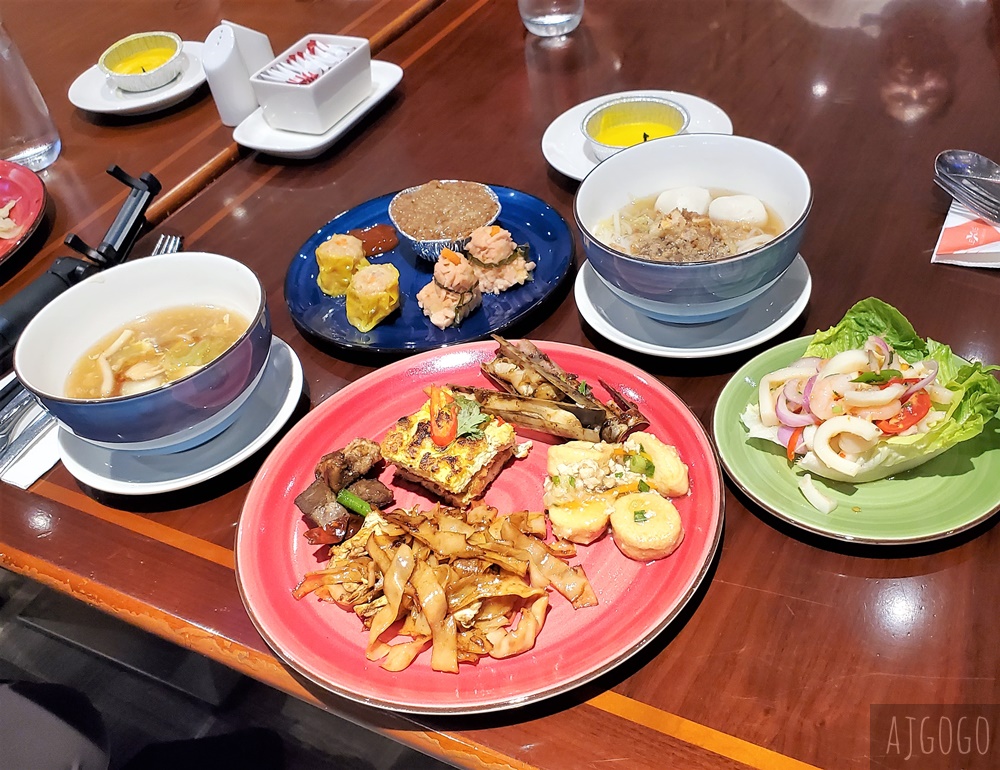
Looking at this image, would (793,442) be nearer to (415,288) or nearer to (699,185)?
Result: (699,185)

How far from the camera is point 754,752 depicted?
959 mm

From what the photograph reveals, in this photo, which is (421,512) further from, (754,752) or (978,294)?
(978,294)

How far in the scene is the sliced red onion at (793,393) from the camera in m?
1.21

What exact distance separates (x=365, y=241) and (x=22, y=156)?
138cm

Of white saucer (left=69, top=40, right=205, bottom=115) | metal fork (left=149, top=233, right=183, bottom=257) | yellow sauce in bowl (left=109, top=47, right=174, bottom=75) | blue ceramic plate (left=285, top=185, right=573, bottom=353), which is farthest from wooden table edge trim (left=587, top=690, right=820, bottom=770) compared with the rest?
yellow sauce in bowl (left=109, top=47, right=174, bottom=75)

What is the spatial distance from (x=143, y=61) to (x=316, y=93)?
1.01 m

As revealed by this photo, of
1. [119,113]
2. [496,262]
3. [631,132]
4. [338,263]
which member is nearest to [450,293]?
[496,262]

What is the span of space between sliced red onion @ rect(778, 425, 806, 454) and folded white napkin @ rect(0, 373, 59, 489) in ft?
4.42

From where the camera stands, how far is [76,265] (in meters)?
1.80

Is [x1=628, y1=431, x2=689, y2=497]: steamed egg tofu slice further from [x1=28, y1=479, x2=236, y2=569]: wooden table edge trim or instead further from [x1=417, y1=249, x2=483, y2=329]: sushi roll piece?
[x1=28, y1=479, x2=236, y2=569]: wooden table edge trim

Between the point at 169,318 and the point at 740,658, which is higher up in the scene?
the point at 169,318

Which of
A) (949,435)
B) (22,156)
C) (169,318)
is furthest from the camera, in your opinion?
(22,156)

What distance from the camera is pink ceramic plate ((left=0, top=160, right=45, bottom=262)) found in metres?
2.11

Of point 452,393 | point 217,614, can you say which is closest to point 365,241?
point 452,393
